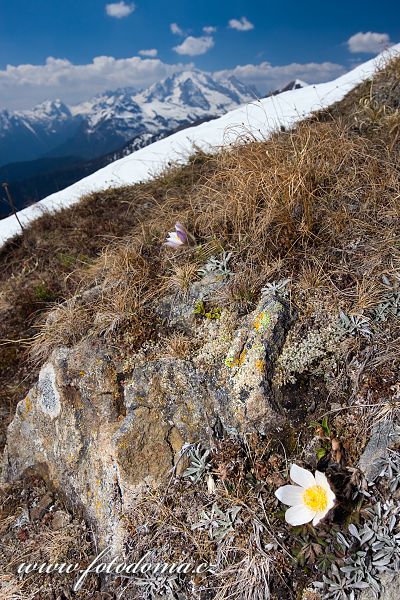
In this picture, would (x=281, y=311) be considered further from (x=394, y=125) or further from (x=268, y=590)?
(x=394, y=125)

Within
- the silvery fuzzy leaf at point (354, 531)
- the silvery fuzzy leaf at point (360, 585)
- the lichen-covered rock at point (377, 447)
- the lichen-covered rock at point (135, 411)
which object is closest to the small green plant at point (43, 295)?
the lichen-covered rock at point (135, 411)

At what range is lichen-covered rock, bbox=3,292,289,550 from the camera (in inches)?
106

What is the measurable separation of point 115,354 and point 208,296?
895mm

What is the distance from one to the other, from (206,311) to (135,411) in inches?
36.6

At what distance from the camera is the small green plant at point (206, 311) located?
311cm

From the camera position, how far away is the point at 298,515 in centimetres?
208

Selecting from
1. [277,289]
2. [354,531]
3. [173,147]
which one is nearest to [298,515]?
[354,531]

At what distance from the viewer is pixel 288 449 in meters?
2.47

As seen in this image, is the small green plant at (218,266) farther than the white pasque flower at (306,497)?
Yes

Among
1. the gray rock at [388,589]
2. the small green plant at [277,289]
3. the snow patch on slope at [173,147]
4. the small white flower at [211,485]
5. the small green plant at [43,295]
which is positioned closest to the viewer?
the gray rock at [388,589]

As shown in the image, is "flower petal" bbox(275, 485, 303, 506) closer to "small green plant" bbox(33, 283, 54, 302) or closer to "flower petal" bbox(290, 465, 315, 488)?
"flower petal" bbox(290, 465, 315, 488)

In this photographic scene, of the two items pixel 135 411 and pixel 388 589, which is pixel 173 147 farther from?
pixel 388 589

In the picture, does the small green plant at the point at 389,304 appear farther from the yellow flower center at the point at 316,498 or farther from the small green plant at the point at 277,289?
the yellow flower center at the point at 316,498

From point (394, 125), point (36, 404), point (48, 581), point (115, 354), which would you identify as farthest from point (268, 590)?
point (394, 125)
